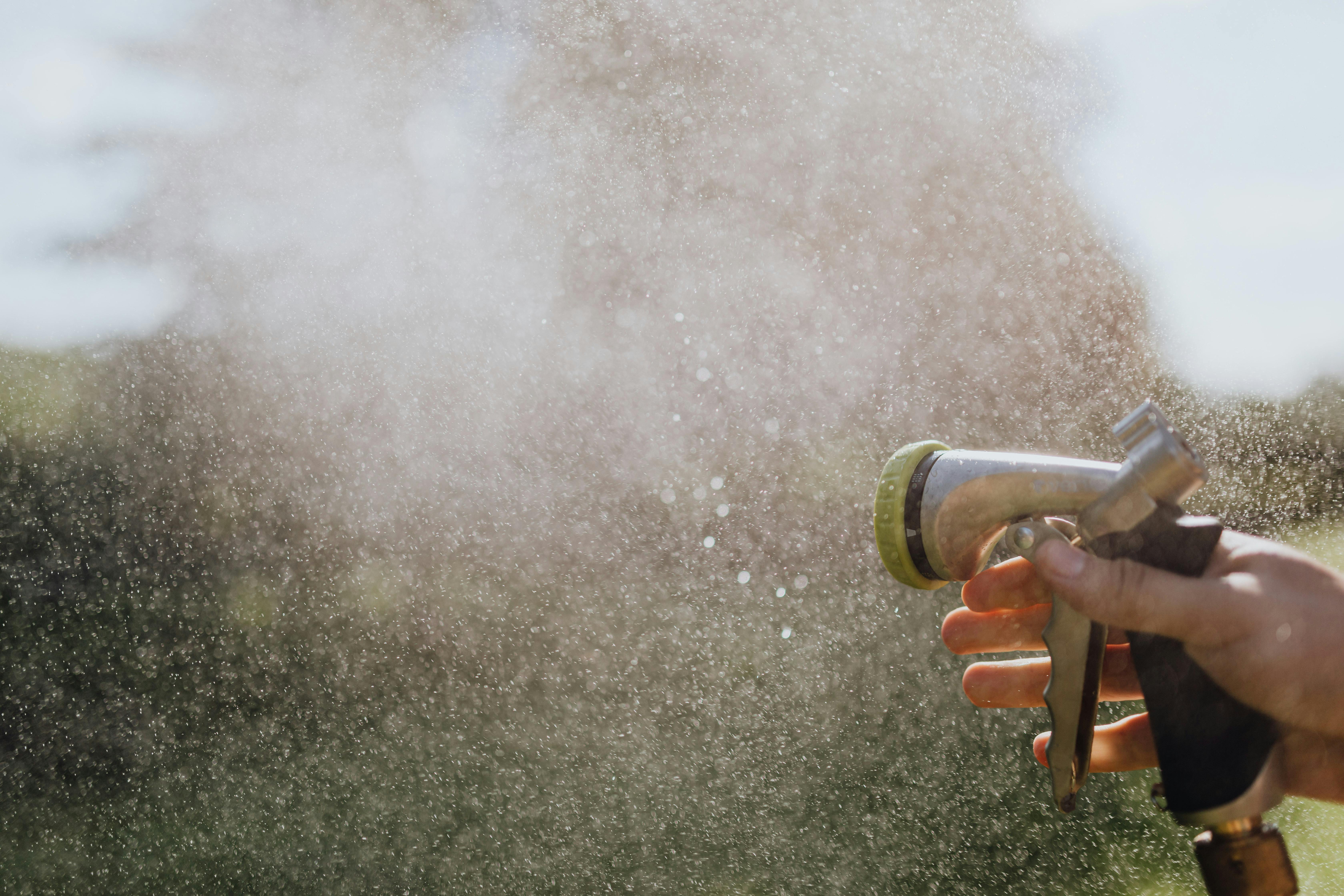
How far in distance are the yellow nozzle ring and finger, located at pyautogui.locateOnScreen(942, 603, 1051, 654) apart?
0.13 meters

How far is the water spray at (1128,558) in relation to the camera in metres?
0.32

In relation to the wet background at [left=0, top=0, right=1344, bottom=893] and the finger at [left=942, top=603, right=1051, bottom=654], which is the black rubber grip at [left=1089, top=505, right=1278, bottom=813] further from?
the wet background at [left=0, top=0, right=1344, bottom=893]

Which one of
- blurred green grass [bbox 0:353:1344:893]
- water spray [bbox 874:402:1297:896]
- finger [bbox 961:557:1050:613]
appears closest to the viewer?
water spray [bbox 874:402:1297:896]

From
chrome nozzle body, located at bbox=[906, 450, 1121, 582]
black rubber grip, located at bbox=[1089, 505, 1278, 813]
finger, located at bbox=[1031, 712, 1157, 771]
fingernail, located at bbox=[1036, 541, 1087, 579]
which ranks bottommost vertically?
finger, located at bbox=[1031, 712, 1157, 771]

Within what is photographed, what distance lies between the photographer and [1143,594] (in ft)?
1.10

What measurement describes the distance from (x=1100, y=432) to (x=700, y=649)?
1.63 feet

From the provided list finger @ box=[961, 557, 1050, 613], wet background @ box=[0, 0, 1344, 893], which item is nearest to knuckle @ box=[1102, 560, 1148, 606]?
finger @ box=[961, 557, 1050, 613]

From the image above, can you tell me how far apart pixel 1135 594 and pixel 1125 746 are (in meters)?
0.23

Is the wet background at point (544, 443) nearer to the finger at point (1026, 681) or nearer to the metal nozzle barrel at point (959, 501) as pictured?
the finger at point (1026, 681)

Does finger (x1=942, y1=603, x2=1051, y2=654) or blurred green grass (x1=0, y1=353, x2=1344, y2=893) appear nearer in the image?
finger (x1=942, y1=603, x2=1051, y2=654)

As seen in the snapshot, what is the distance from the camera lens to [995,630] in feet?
1.69

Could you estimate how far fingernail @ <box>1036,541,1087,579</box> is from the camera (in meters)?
0.35

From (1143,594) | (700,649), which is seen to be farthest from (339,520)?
(1143,594)

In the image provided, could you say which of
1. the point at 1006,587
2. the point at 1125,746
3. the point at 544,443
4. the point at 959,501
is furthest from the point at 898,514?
the point at 544,443
